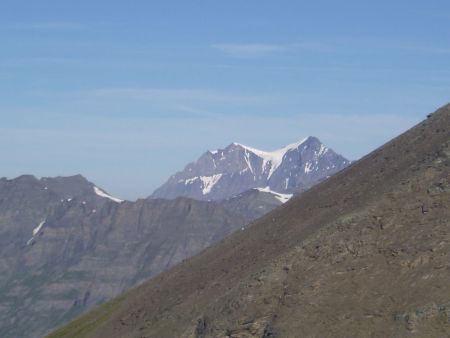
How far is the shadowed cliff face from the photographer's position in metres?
94.3

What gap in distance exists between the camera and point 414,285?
9506 cm

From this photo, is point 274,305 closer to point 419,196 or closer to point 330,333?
point 330,333

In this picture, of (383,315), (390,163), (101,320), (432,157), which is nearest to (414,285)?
(383,315)

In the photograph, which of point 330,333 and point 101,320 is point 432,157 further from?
point 101,320

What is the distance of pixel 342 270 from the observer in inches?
4161

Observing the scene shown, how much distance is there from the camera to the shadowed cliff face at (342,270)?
94.3 m

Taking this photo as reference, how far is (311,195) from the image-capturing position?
158 m

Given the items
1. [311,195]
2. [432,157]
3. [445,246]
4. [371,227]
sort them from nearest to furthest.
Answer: [445,246], [371,227], [432,157], [311,195]

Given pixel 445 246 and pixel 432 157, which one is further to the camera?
pixel 432 157

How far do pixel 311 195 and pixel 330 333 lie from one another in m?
65.7

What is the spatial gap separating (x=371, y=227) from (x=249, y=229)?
52.2 meters

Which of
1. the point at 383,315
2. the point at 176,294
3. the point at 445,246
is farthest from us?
the point at 176,294

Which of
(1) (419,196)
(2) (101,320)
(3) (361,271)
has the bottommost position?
(2) (101,320)

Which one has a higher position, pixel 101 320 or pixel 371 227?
pixel 371 227
